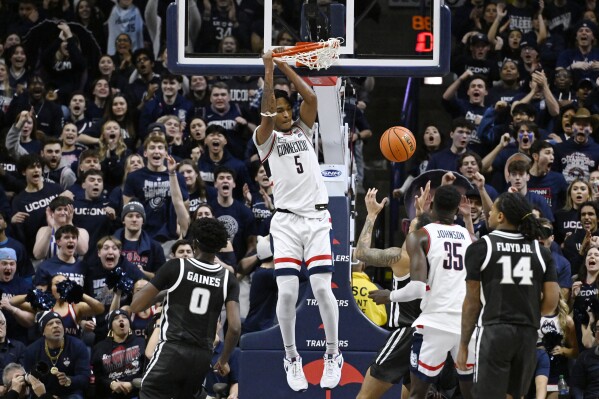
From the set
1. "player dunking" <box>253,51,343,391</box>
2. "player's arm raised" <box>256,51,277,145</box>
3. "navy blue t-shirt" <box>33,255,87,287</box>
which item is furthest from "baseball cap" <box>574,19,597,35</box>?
"player's arm raised" <box>256,51,277,145</box>

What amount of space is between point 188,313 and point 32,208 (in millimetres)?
5881

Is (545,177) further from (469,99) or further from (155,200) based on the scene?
(155,200)

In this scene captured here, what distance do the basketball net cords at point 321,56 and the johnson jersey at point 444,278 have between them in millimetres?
1855

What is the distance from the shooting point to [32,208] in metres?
15.0

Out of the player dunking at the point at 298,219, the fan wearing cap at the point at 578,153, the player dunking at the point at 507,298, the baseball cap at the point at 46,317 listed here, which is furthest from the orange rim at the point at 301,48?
the fan wearing cap at the point at 578,153

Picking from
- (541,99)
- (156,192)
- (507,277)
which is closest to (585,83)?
(541,99)

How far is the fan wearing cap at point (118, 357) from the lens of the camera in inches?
516

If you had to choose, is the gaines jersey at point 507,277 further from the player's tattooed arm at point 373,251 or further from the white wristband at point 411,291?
the player's tattooed arm at point 373,251

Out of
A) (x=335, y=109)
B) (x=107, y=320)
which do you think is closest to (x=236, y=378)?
(x=107, y=320)

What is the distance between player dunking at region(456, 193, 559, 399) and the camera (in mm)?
9016

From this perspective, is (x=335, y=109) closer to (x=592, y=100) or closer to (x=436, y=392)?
(x=436, y=392)

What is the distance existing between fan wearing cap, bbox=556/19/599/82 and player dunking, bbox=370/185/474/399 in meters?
8.28

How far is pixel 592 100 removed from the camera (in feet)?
55.3

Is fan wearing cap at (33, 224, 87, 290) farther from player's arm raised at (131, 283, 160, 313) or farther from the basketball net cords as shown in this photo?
player's arm raised at (131, 283, 160, 313)
